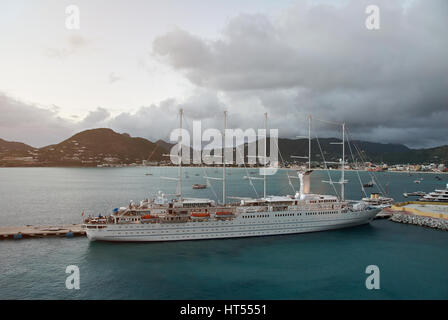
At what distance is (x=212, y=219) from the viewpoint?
29.2 m

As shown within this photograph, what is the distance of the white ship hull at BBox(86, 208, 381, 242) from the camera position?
27781 mm

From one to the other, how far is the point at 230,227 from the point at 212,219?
223 cm

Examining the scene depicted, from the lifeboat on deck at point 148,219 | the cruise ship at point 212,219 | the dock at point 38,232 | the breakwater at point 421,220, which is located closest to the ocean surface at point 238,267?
the cruise ship at point 212,219

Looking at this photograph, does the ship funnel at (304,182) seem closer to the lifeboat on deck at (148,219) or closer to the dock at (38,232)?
the lifeboat on deck at (148,219)

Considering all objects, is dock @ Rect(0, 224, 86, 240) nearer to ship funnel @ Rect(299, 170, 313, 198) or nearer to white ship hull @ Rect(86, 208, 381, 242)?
white ship hull @ Rect(86, 208, 381, 242)

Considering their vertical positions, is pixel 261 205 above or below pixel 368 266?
above

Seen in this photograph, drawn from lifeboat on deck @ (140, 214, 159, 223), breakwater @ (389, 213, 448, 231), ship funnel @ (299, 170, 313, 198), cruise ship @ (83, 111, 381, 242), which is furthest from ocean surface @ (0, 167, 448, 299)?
ship funnel @ (299, 170, 313, 198)

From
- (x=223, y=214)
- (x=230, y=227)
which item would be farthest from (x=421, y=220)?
(x=223, y=214)

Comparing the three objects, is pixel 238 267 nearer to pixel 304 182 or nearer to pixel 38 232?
pixel 304 182

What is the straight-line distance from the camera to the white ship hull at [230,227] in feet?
91.1

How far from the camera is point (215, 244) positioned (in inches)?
1089
